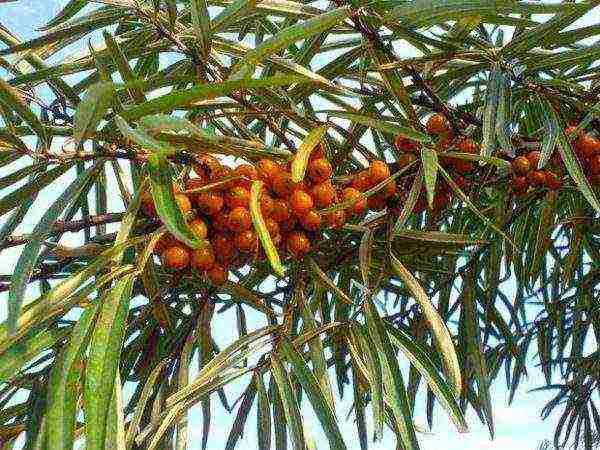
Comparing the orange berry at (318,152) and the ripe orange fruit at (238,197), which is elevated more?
the orange berry at (318,152)

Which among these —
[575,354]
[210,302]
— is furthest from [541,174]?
[575,354]

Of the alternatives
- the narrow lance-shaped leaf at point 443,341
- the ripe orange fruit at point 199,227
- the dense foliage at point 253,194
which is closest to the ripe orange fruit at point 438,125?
the dense foliage at point 253,194

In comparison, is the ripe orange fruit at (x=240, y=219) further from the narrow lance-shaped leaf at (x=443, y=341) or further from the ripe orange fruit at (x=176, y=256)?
the narrow lance-shaped leaf at (x=443, y=341)

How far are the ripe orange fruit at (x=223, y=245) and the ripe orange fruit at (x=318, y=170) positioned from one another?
0.32 feet

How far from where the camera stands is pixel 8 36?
0.93 metres

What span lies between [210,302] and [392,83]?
331mm

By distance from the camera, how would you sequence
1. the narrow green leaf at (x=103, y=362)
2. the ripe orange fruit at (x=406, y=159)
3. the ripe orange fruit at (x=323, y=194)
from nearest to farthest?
the narrow green leaf at (x=103, y=362), the ripe orange fruit at (x=323, y=194), the ripe orange fruit at (x=406, y=159)

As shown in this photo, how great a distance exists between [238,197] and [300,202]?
61mm

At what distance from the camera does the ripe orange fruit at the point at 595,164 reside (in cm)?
91

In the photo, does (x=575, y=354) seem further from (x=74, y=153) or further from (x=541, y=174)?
(x=74, y=153)

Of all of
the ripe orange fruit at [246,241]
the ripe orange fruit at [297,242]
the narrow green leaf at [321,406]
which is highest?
the ripe orange fruit at [297,242]

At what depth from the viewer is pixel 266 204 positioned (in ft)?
2.30

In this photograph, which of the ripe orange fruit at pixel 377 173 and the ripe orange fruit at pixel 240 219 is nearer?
the ripe orange fruit at pixel 240 219

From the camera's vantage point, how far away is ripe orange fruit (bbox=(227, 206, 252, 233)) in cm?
67
